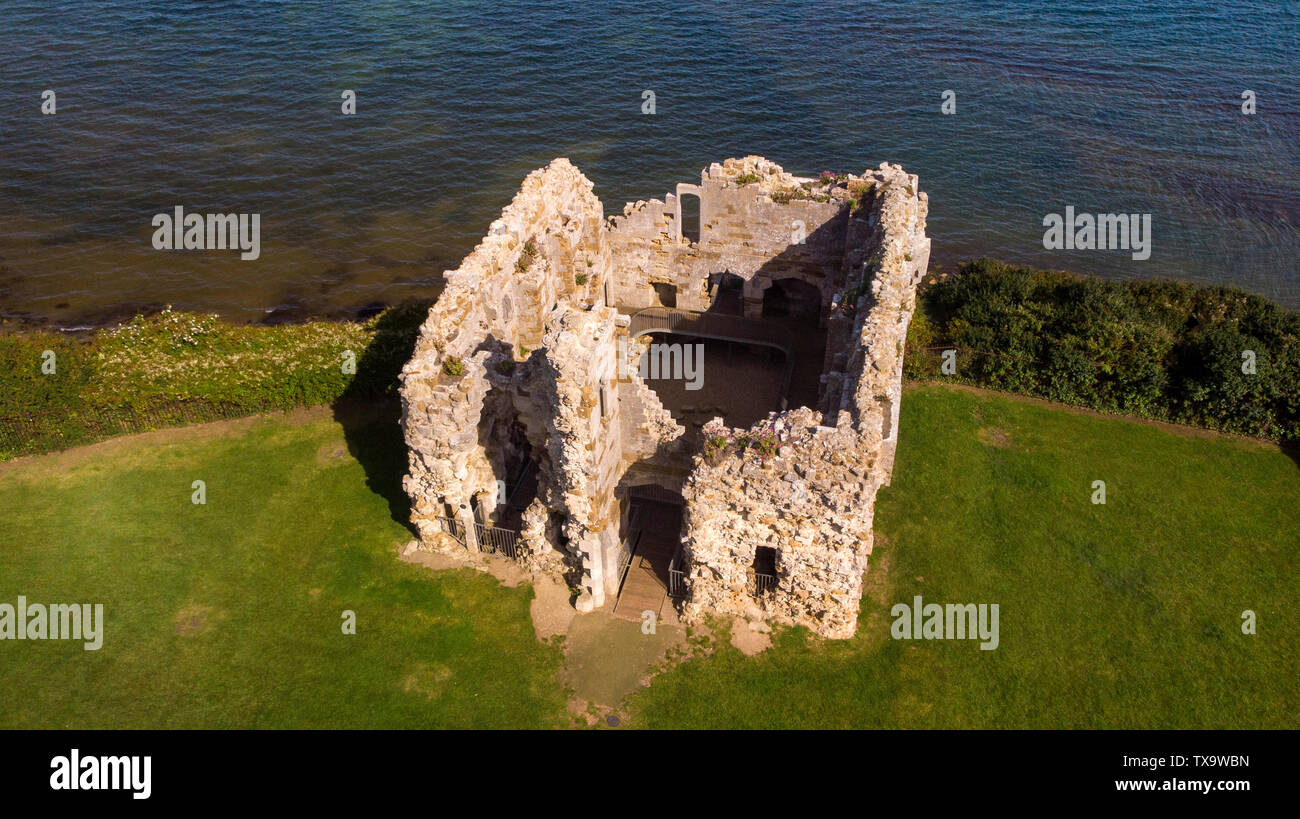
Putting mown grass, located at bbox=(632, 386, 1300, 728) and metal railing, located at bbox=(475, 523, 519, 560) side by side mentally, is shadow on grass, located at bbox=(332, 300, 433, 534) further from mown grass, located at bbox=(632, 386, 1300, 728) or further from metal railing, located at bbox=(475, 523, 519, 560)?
mown grass, located at bbox=(632, 386, 1300, 728)

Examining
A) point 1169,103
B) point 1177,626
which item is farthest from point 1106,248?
point 1177,626

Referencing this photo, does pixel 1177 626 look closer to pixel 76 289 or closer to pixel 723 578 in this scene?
pixel 723 578

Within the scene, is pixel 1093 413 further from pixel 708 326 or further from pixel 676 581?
pixel 676 581

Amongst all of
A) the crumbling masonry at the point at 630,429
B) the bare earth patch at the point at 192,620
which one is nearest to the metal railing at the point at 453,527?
the crumbling masonry at the point at 630,429

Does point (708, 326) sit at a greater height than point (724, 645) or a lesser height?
greater

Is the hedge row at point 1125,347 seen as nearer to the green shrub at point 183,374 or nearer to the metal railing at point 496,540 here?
the metal railing at point 496,540

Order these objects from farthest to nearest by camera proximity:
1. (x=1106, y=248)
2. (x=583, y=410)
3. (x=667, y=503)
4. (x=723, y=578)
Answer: (x=1106, y=248) → (x=667, y=503) → (x=723, y=578) → (x=583, y=410)

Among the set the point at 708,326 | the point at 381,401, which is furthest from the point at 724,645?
the point at 381,401
